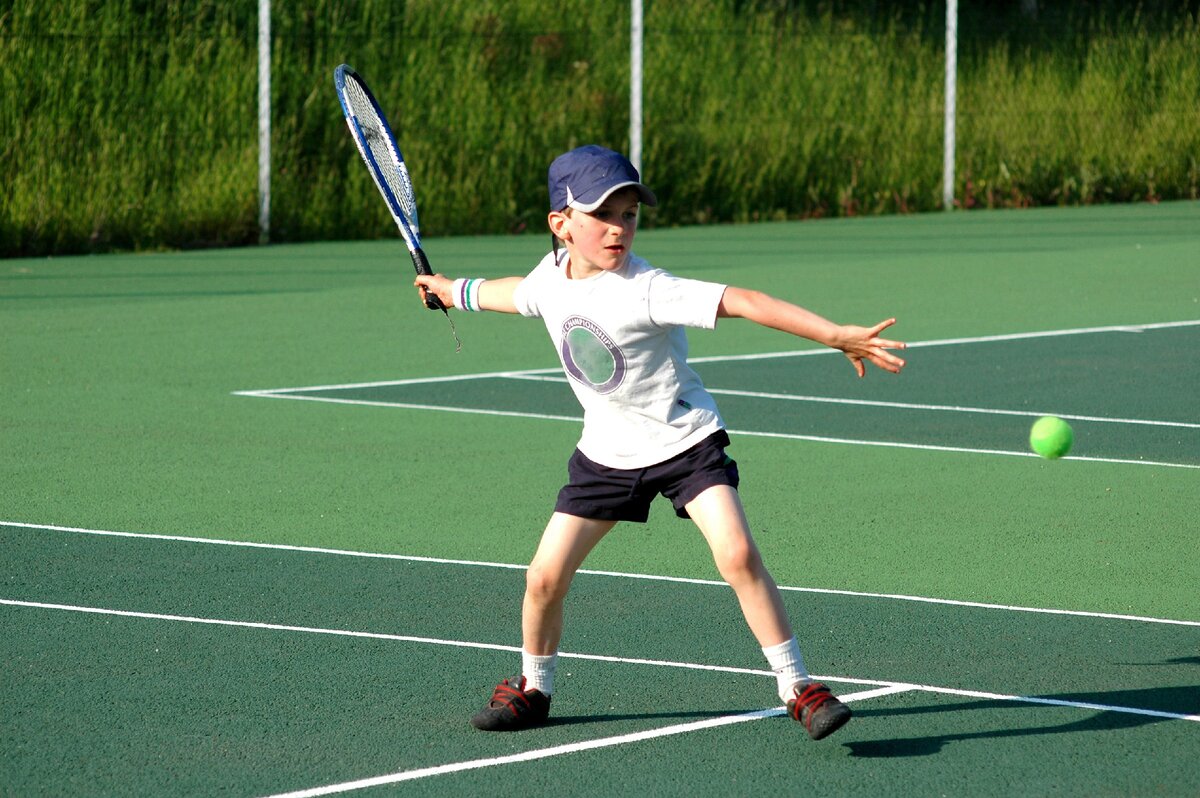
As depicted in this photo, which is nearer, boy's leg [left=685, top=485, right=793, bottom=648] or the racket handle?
boy's leg [left=685, top=485, right=793, bottom=648]

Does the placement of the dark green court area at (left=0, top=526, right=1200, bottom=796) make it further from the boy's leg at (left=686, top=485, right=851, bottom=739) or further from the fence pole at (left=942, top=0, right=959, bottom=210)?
the fence pole at (left=942, top=0, right=959, bottom=210)

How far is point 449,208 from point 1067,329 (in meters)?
8.33

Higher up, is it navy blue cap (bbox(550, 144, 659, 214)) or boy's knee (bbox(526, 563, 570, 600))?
navy blue cap (bbox(550, 144, 659, 214))

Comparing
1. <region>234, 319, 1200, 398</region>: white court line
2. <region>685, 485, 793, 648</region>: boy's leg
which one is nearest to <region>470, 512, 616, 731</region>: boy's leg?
<region>685, 485, 793, 648</region>: boy's leg

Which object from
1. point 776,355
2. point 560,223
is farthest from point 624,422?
point 776,355

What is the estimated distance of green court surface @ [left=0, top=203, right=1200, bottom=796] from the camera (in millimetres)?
5453

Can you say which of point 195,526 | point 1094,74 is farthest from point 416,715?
point 1094,74

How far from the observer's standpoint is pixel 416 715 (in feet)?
19.0

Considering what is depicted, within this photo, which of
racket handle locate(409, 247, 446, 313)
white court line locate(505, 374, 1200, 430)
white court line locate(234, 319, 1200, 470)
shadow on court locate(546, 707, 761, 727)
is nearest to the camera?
shadow on court locate(546, 707, 761, 727)

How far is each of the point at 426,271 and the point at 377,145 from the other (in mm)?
829

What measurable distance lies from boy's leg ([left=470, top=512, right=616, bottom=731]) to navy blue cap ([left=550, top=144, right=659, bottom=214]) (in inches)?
32.6

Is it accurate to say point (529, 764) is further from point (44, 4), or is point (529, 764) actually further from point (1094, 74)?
point (1094, 74)

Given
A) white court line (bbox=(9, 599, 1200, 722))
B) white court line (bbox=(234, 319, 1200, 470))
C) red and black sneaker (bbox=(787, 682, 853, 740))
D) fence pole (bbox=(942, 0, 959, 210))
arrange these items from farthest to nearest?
fence pole (bbox=(942, 0, 959, 210)), white court line (bbox=(234, 319, 1200, 470)), white court line (bbox=(9, 599, 1200, 722)), red and black sneaker (bbox=(787, 682, 853, 740))

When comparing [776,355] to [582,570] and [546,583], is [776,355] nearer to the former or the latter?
[582,570]
